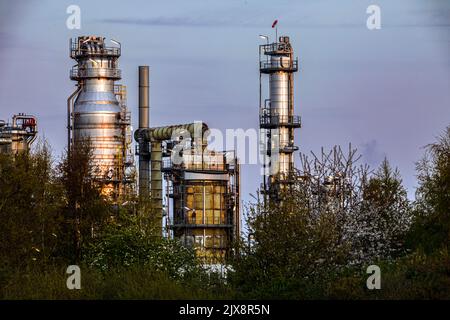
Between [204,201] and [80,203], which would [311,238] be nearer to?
[80,203]

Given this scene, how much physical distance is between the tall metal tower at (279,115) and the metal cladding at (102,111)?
26.1 feet

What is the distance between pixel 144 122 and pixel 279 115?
25.4 ft

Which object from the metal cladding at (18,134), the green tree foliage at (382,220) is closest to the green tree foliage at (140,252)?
the green tree foliage at (382,220)

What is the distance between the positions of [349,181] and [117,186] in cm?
2418

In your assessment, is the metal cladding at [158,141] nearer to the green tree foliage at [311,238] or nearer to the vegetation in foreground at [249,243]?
the vegetation in foreground at [249,243]

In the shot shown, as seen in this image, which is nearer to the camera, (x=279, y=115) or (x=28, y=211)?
(x=28, y=211)

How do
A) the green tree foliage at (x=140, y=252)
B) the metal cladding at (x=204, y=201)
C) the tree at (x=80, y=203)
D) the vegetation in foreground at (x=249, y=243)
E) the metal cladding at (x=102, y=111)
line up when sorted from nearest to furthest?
1. the vegetation in foreground at (x=249, y=243)
2. the green tree foliage at (x=140, y=252)
3. the tree at (x=80, y=203)
4. the metal cladding at (x=204, y=201)
5. the metal cladding at (x=102, y=111)

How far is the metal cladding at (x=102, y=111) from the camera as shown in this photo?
245ft

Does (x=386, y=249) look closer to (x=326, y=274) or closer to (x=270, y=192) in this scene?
(x=326, y=274)

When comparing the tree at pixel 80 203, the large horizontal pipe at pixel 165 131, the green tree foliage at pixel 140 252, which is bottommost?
the green tree foliage at pixel 140 252

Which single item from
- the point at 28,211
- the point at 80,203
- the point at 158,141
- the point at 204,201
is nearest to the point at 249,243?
the point at 28,211

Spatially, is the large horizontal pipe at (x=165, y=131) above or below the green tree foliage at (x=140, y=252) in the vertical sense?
above

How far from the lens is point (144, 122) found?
76188 millimetres

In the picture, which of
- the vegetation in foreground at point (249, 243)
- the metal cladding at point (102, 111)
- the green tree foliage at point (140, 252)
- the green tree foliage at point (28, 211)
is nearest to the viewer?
the vegetation in foreground at point (249, 243)
